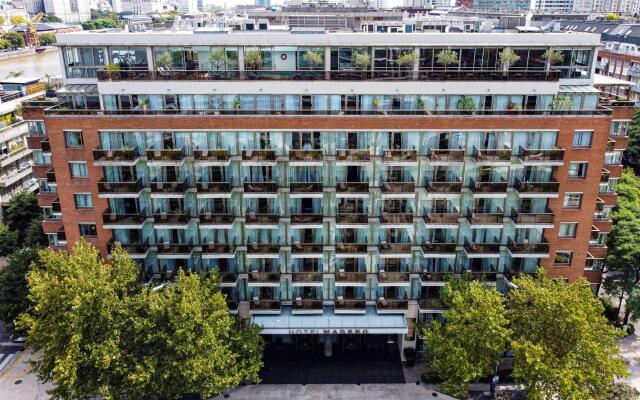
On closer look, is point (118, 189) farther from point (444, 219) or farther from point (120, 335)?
point (444, 219)

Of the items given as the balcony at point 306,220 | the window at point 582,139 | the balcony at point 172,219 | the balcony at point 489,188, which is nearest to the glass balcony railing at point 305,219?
the balcony at point 306,220

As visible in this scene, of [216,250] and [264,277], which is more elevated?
[216,250]

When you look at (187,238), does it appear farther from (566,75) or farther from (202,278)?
(566,75)

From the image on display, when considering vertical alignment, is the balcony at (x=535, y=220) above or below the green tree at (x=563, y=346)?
above

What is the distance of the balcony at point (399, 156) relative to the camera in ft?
164

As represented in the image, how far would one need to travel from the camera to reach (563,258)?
5522 centimetres

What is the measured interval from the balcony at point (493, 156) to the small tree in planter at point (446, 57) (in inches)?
372

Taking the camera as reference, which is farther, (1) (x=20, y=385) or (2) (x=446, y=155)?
(1) (x=20, y=385)

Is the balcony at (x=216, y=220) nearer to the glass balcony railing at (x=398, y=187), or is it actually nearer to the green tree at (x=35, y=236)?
the glass balcony railing at (x=398, y=187)

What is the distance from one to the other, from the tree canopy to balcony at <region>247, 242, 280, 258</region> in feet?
22.9

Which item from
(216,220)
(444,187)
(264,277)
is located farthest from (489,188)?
(216,220)

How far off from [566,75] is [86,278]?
51242mm

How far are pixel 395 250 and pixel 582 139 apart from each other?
21.4 m

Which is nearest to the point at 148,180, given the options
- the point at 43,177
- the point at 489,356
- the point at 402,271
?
the point at 43,177
